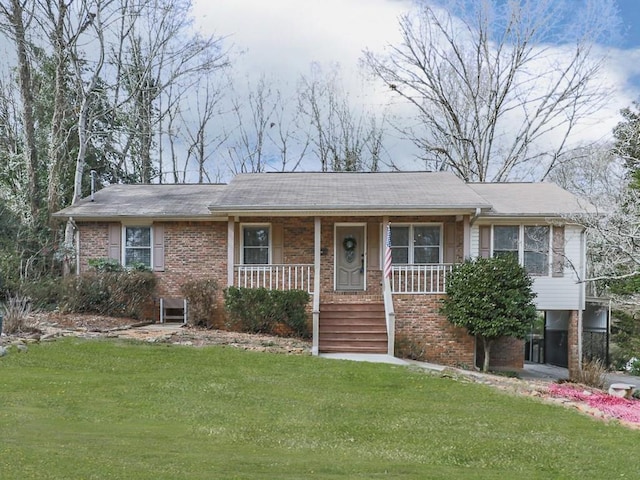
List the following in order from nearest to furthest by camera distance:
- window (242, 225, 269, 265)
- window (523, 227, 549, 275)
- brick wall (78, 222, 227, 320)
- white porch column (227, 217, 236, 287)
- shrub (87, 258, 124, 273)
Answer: white porch column (227, 217, 236, 287), shrub (87, 258, 124, 273), window (523, 227, 549, 275), brick wall (78, 222, 227, 320), window (242, 225, 269, 265)

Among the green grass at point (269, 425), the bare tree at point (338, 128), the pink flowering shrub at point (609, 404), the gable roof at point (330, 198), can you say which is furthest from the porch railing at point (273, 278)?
the bare tree at point (338, 128)

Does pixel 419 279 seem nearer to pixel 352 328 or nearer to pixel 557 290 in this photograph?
pixel 352 328

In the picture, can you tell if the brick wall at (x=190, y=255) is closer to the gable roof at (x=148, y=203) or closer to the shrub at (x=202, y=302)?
the gable roof at (x=148, y=203)

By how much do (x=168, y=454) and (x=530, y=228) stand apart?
13.5 metres

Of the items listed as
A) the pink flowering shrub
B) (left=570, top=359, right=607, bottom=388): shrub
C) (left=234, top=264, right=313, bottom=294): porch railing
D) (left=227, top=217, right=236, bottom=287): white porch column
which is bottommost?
(left=570, top=359, right=607, bottom=388): shrub

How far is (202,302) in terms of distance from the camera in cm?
1584

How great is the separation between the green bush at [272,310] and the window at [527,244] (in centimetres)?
577

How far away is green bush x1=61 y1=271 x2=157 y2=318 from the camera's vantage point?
15.6 m

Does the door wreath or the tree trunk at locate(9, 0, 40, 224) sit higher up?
the tree trunk at locate(9, 0, 40, 224)

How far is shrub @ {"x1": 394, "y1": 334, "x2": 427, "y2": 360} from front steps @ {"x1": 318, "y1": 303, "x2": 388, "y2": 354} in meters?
0.60

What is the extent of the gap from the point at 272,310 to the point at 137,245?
5.04 m

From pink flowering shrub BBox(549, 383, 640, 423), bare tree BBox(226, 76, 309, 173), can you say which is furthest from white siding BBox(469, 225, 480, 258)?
bare tree BBox(226, 76, 309, 173)

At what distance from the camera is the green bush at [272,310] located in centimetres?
1478

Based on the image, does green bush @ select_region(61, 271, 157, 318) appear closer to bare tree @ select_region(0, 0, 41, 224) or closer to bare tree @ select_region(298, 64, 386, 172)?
bare tree @ select_region(0, 0, 41, 224)
